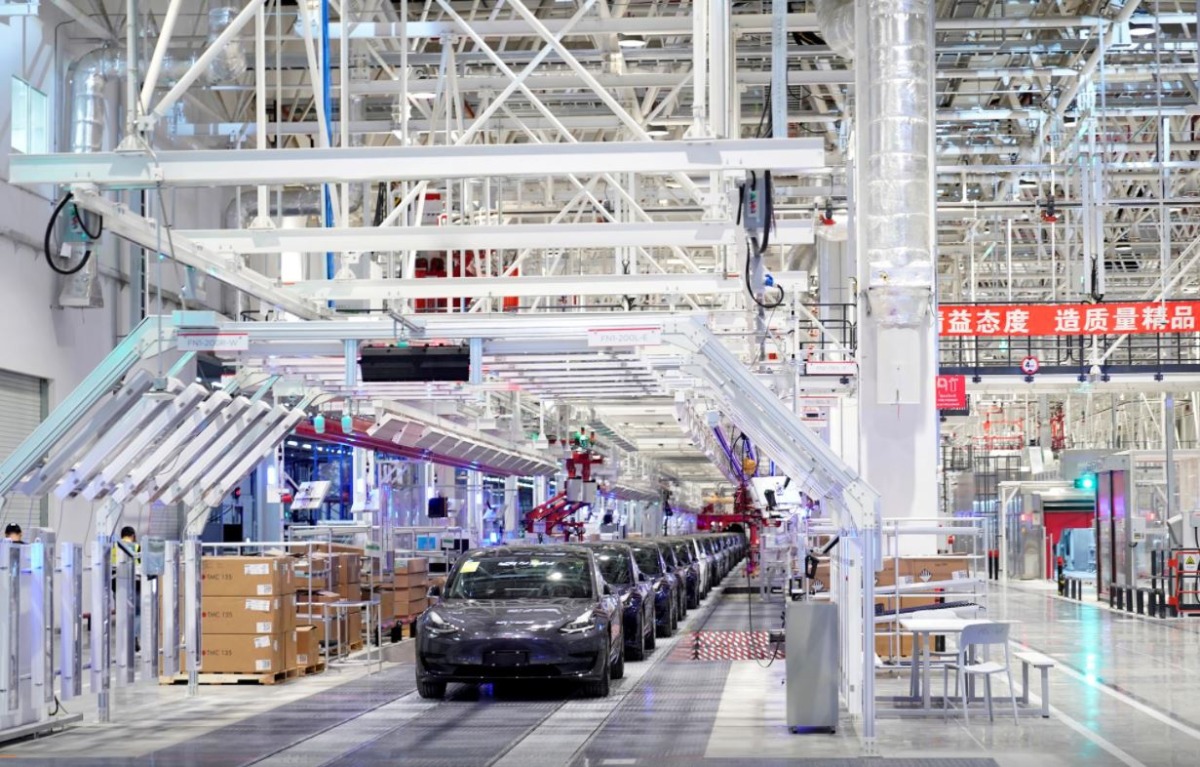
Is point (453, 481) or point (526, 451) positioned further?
point (453, 481)

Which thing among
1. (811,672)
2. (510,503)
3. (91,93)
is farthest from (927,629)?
(510,503)

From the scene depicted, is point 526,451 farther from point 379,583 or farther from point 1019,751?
point 1019,751

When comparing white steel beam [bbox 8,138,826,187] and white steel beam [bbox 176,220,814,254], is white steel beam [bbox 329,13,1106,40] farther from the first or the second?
white steel beam [bbox 8,138,826,187]

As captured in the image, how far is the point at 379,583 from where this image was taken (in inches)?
797

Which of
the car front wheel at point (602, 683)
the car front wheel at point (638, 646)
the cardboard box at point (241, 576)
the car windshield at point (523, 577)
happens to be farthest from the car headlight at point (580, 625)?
the car front wheel at point (638, 646)

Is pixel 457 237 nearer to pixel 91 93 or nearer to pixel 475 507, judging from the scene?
pixel 91 93

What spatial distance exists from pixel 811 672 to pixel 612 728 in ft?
4.84

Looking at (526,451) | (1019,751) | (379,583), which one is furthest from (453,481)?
(1019,751)

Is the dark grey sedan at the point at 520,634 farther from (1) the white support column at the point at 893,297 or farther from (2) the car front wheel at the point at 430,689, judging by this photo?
(1) the white support column at the point at 893,297

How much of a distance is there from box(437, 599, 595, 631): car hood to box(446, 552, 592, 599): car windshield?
272mm

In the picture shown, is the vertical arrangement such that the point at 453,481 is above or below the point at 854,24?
below

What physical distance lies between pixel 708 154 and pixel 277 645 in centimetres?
777

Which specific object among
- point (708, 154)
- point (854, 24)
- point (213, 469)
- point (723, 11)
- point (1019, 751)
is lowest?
point (1019, 751)

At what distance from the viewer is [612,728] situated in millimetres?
11883
